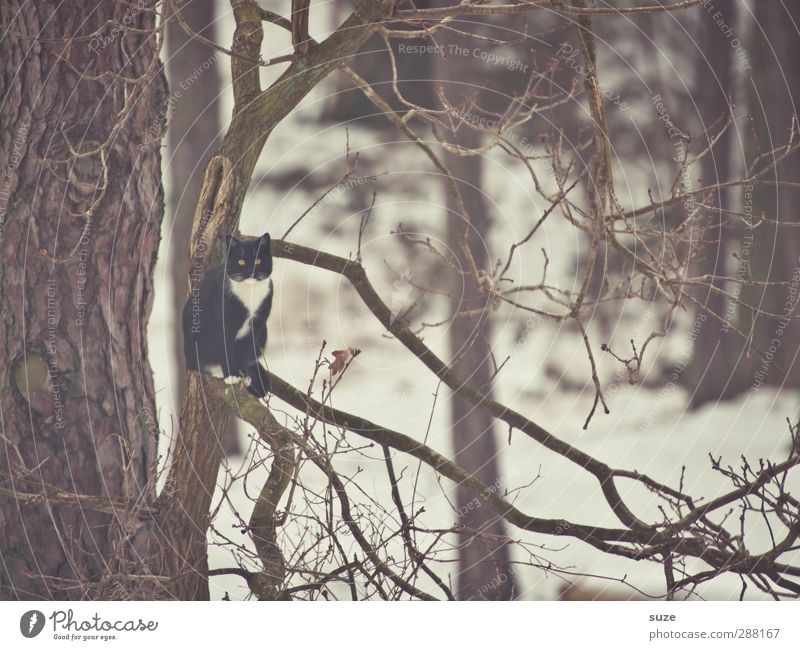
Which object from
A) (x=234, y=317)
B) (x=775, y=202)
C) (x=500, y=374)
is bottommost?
(x=500, y=374)

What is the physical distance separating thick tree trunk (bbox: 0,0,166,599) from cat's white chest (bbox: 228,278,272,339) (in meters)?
0.22

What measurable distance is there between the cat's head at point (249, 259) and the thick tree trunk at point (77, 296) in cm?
20

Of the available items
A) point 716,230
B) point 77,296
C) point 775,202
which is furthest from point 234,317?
point 775,202

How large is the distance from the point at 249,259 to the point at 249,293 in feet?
0.23

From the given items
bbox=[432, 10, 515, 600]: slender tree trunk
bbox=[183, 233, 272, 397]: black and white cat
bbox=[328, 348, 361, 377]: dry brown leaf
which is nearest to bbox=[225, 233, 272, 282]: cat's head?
bbox=[183, 233, 272, 397]: black and white cat

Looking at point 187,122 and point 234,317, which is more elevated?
point 187,122

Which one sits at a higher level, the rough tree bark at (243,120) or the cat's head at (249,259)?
the rough tree bark at (243,120)

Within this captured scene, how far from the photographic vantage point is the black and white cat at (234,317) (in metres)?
1.48

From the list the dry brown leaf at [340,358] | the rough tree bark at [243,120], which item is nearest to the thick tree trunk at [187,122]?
the rough tree bark at [243,120]

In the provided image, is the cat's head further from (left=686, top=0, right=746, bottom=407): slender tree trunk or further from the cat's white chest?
(left=686, top=0, right=746, bottom=407): slender tree trunk

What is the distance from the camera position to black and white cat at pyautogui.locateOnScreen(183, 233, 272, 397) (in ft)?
4.87

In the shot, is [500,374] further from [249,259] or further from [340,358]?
[249,259]

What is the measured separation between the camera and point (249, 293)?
1491 millimetres

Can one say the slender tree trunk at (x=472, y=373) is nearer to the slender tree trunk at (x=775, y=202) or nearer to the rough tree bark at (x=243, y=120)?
the rough tree bark at (x=243, y=120)
